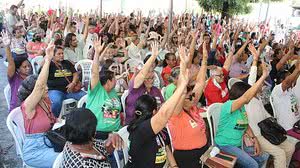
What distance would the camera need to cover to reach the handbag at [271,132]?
3.79 m

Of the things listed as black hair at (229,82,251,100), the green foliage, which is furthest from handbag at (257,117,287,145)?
the green foliage

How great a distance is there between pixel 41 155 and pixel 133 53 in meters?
4.01

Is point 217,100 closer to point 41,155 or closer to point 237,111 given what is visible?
point 237,111

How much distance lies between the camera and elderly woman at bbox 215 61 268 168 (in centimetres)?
345

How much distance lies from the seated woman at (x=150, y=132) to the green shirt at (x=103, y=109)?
0.82 meters

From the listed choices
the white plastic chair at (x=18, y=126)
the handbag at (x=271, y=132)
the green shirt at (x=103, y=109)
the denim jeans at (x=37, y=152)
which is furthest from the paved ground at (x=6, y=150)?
the handbag at (x=271, y=132)

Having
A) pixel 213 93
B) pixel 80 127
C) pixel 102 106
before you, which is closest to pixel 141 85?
pixel 102 106

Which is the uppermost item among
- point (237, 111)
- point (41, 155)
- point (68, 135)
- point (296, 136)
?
point (68, 135)

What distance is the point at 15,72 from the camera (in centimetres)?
412

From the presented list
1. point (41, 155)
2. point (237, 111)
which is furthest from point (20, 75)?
point (237, 111)

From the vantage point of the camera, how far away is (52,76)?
475cm

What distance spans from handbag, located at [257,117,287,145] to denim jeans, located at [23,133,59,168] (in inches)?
87.0

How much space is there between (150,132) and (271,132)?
1.94 meters

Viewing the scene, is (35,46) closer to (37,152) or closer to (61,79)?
(61,79)
